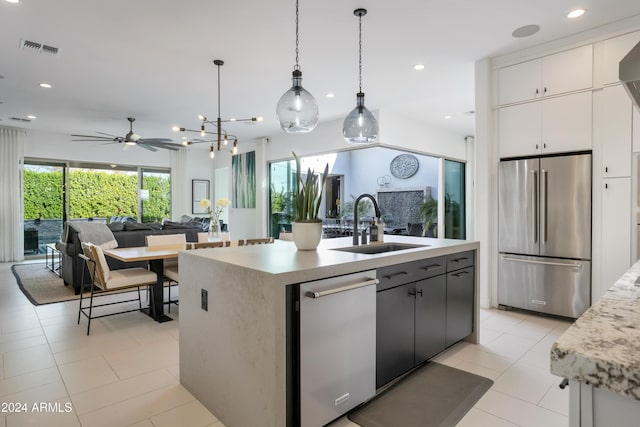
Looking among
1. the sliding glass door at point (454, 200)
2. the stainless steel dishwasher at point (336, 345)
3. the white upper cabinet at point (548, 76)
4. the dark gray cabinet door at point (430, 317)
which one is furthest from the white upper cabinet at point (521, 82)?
the sliding glass door at point (454, 200)

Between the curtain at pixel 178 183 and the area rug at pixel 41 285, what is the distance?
12.1 ft

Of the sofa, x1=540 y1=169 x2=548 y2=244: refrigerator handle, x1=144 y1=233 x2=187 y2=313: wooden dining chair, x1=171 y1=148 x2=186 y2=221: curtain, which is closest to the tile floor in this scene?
x1=144 y1=233 x2=187 y2=313: wooden dining chair

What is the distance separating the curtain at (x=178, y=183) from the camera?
1020 cm

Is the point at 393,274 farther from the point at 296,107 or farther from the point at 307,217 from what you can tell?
→ the point at 296,107

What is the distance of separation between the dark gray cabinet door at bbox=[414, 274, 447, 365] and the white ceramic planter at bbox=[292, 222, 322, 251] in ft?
2.50

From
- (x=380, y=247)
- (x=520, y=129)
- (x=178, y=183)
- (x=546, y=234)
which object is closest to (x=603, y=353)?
(x=380, y=247)

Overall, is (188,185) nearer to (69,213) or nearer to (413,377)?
(69,213)

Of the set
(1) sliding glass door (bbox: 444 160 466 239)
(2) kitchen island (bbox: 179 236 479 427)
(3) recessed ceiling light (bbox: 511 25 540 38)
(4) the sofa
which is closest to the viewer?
(2) kitchen island (bbox: 179 236 479 427)

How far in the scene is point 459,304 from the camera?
292 centimetres

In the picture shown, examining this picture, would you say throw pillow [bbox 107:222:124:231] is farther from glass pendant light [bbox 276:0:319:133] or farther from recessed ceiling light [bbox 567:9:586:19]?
recessed ceiling light [bbox 567:9:586:19]

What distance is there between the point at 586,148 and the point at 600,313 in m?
3.48

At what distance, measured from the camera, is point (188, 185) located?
10.6 meters

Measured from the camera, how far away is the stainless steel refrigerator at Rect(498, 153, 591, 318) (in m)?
3.61

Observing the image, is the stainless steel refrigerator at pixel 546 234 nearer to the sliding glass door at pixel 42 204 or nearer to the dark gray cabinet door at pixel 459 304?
the dark gray cabinet door at pixel 459 304
